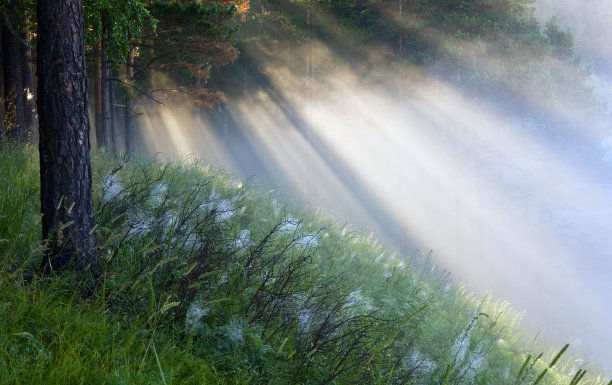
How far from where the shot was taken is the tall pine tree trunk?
10.8ft

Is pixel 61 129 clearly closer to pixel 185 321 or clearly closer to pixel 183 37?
pixel 185 321

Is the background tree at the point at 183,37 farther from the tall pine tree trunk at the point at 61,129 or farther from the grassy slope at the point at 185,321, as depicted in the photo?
the grassy slope at the point at 185,321

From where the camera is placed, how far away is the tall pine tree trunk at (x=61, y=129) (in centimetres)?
329

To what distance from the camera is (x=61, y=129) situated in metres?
3.34

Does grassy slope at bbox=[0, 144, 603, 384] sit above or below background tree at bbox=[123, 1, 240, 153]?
below

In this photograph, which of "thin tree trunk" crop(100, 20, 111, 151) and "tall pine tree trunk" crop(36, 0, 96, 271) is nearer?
"tall pine tree trunk" crop(36, 0, 96, 271)

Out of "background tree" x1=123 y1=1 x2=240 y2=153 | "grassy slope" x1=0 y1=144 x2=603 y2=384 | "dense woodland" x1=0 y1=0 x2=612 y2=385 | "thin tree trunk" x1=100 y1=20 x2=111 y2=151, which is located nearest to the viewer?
"grassy slope" x1=0 y1=144 x2=603 y2=384

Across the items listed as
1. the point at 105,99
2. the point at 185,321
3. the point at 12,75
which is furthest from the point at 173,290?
the point at 105,99

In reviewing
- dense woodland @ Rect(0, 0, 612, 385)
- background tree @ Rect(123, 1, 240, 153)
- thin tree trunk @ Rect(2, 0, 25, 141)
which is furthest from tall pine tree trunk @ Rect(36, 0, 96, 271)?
thin tree trunk @ Rect(2, 0, 25, 141)

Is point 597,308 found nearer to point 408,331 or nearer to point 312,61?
point 312,61

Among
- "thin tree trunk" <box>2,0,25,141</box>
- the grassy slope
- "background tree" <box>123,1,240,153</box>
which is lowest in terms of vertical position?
"thin tree trunk" <box>2,0,25,141</box>

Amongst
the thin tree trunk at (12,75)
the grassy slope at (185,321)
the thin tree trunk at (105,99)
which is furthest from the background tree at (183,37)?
the grassy slope at (185,321)

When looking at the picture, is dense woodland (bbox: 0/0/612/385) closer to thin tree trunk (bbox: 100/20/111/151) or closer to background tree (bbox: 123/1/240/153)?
background tree (bbox: 123/1/240/153)

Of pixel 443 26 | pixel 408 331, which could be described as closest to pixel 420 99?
pixel 443 26
